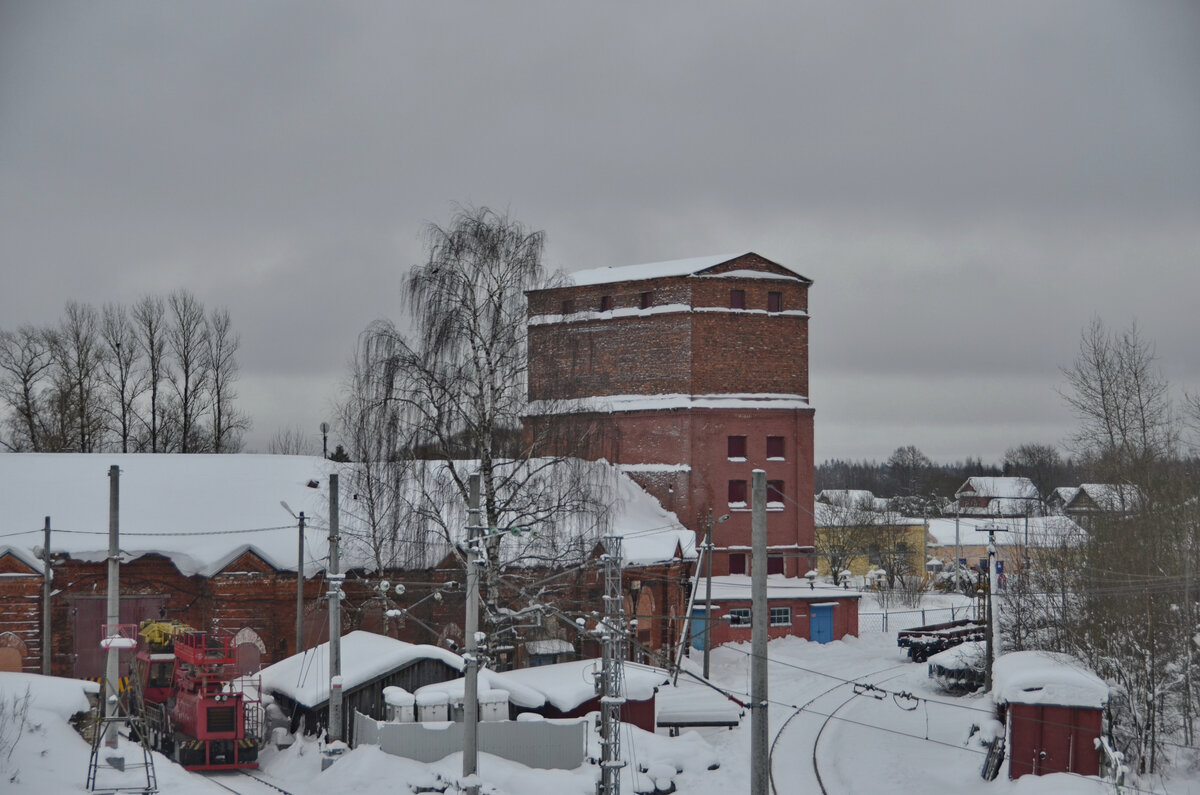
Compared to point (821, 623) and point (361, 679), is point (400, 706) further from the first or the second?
point (821, 623)

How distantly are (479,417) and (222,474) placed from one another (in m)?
15.5

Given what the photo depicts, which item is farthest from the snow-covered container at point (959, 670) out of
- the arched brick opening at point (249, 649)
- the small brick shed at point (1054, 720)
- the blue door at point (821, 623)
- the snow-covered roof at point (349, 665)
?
the arched brick opening at point (249, 649)

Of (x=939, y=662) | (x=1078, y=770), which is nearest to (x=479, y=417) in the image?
(x=1078, y=770)

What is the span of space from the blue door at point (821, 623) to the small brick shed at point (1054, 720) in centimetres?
2292

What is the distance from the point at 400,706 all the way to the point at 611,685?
5038 mm

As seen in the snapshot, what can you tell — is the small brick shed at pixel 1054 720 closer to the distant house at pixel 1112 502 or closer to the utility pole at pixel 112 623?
the distant house at pixel 1112 502

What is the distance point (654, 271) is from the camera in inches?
1932

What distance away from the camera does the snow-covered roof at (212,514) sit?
33.3m

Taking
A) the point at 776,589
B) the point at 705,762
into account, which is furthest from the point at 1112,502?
the point at 705,762

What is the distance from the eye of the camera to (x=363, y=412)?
28938 millimetres

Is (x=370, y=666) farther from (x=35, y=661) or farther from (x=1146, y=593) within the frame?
(x=1146, y=593)

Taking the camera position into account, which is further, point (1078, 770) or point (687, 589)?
point (687, 589)

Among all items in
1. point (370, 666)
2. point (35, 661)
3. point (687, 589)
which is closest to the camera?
point (370, 666)

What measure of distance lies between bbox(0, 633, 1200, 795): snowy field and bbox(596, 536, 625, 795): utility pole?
2.85 m
